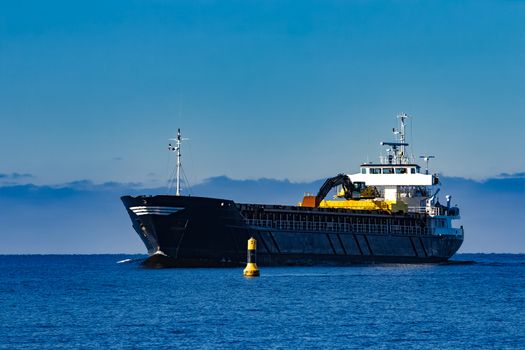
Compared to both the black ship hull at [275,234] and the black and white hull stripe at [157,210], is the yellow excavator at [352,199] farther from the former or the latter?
the black and white hull stripe at [157,210]

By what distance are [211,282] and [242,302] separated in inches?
571

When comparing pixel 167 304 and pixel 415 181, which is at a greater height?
pixel 415 181

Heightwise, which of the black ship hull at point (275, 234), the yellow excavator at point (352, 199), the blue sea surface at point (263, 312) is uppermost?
the yellow excavator at point (352, 199)

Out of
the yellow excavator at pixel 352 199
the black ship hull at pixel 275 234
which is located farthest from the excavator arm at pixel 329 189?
the black ship hull at pixel 275 234

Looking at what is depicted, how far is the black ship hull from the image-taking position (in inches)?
3319

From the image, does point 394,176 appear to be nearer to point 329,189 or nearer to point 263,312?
point 329,189

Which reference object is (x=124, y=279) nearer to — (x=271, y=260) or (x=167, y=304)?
(x=271, y=260)

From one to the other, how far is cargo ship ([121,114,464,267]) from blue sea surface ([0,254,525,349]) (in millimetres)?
3701

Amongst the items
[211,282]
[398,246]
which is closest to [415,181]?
[398,246]

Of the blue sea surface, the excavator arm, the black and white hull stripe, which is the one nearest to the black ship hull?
the black and white hull stripe

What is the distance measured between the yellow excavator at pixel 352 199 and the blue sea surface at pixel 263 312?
24285 millimetres

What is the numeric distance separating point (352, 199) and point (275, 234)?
2108 cm

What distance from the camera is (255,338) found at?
4528 cm

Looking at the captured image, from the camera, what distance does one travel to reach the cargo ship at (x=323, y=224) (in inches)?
3337
